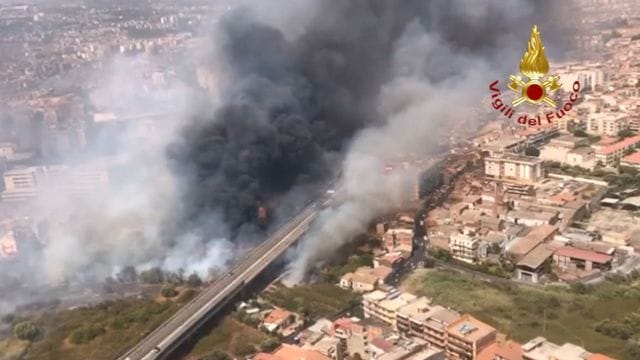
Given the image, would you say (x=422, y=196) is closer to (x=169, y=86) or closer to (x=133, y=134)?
(x=133, y=134)

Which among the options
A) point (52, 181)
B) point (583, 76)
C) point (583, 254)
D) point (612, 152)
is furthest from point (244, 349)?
point (583, 76)

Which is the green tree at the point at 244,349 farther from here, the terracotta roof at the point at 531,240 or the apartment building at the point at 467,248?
the terracotta roof at the point at 531,240

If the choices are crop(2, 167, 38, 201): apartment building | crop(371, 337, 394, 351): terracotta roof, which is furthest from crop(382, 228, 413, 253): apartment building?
crop(2, 167, 38, 201): apartment building

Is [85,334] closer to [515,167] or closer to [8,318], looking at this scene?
[8,318]

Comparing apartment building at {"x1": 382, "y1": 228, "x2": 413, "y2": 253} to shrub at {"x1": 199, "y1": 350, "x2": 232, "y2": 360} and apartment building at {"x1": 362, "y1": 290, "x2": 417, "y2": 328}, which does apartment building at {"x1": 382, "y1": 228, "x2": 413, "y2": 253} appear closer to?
apartment building at {"x1": 362, "y1": 290, "x2": 417, "y2": 328}

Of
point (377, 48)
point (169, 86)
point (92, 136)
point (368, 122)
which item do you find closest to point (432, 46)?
point (377, 48)

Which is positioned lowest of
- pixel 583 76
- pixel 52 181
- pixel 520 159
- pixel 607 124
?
pixel 520 159

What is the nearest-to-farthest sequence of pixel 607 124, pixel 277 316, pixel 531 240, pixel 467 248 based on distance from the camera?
pixel 277 316 → pixel 467 248 → pixel 531 240 → pixel 607 124
